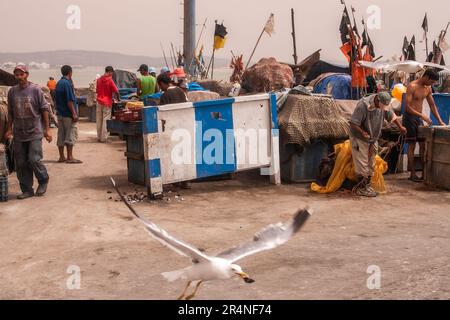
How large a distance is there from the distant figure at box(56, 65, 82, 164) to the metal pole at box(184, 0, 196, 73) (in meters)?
10.6

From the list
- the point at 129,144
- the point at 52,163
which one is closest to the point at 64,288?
the point at 129,144

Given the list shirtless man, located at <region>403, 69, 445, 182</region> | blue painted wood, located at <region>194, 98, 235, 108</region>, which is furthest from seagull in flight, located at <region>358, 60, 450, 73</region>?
blue painted wood, located at <region>194, 98, 235, 108</region>

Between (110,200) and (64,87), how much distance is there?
3.65 meters

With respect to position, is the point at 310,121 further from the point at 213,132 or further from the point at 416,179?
the point at 416,179

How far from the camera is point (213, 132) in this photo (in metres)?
8.49

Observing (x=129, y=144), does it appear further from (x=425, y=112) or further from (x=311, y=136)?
(x=425, y=112)

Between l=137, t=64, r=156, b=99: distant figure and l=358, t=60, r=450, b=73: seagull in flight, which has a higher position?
l=358, t=60, r=450, b=73: seagull in flight

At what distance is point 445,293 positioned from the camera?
465 cm

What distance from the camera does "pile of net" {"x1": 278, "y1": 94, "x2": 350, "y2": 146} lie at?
30.3ft

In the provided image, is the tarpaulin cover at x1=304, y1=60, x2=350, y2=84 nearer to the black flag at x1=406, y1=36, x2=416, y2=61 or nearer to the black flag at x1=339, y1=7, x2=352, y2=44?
the black flag at x1=406, y1=36, x2=416, y2=61

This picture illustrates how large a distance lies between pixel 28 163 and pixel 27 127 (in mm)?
496

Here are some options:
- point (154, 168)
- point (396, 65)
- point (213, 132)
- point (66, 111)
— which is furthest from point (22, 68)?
point (396, 65)

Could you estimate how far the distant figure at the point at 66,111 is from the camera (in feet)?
35.4

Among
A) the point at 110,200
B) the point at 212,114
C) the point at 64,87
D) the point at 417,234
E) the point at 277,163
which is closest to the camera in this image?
the point at 417,234
